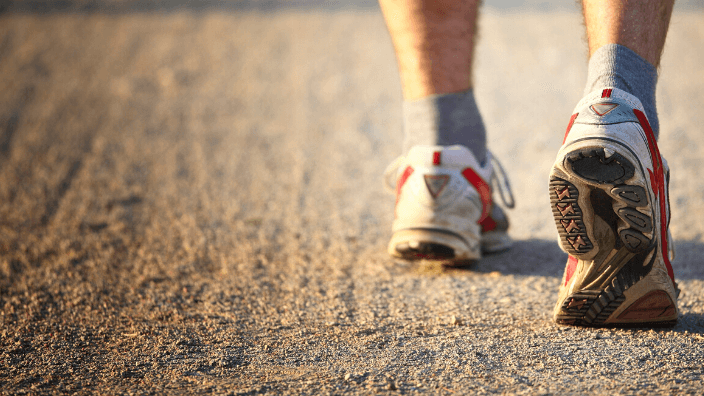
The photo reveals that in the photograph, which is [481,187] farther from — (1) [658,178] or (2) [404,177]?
(1) [658,178]

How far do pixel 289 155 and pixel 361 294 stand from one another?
5.69 feet

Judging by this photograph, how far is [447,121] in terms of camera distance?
1672 mm

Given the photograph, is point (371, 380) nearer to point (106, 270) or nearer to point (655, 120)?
point (655, 120)

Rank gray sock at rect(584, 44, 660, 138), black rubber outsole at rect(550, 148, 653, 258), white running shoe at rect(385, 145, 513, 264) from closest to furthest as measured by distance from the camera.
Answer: black rubber outsole at rect(550, 148, 653, 258) → gray sock at rect(584, 44, 660, 138) → white running shoe at rect(385, 145, 513, 264)

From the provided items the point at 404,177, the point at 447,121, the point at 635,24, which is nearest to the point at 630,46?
the point at 635,24

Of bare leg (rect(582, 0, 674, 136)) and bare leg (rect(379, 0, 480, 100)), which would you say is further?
bare leg (rect(379, 0, 480, 100))

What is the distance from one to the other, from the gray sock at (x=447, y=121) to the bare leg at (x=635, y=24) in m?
0.50

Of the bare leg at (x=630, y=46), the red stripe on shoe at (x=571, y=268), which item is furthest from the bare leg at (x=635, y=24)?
the red stripe on shoe at (x=571, y=268)

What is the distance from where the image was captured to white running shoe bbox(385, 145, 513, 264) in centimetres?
157

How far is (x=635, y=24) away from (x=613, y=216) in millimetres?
400

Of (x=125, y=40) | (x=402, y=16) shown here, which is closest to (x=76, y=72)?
(x=125, y=40)

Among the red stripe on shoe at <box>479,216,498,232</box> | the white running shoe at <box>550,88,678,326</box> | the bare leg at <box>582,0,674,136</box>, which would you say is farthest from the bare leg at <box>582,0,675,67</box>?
the red stripe on shoe at <box>479,216,498,232</box>

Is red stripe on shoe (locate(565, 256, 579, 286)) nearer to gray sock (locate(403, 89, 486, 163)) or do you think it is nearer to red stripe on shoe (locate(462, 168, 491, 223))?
red stripe on shoe (locate(462, 168, 491, 223))

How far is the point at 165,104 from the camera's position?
4062mm
